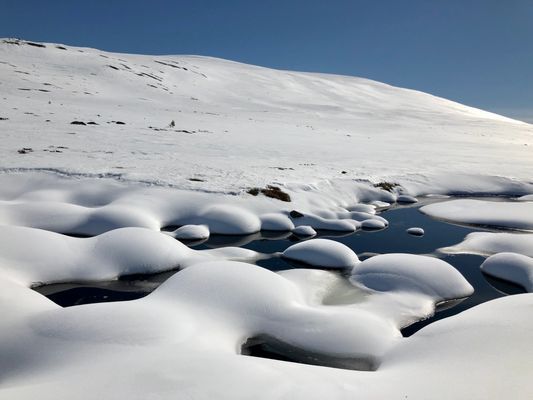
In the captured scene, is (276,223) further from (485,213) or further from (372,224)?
(485,213)

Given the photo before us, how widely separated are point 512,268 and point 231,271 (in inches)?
220

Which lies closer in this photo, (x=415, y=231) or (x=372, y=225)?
(x=415, y=231)

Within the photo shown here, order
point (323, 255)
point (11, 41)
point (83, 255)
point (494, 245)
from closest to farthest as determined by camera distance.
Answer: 1. point (83, 255)
2. point (323, 255)
3. point (494, 245)
4. point (11, 41)

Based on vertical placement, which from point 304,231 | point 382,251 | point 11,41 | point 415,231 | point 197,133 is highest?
point 11,41

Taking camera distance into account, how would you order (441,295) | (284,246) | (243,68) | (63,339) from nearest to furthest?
1. (63,339)
2. (441,295)
3. (284,246)
4. (243,68)

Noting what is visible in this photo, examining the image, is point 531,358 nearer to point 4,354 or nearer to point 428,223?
point 4,354

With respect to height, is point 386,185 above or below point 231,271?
above

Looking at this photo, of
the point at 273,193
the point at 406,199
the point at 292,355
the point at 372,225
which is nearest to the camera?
the point at 292,355

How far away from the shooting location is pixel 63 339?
4715 millimetres

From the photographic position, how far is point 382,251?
10.0 meters

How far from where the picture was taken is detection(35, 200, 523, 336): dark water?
275 inches

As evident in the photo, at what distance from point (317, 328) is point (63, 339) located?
3.11 m

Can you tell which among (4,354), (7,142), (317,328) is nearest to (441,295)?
(317,328)

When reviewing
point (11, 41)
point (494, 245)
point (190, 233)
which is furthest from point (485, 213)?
point (11, 41)
